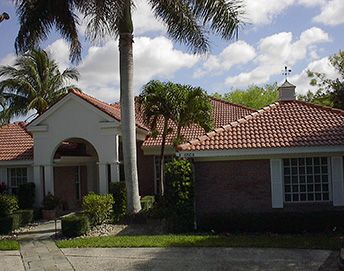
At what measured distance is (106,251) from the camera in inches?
524

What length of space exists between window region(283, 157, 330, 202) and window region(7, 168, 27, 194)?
13.5 metres

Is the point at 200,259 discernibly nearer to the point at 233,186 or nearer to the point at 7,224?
the point at 233,186

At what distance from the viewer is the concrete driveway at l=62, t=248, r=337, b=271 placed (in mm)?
11039

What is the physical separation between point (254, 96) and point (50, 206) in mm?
51041

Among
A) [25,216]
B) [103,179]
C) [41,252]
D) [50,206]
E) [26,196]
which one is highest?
[103,179]

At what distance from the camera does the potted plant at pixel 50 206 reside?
21.7 m

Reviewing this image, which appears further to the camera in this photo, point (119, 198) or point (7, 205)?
point (119, 198)

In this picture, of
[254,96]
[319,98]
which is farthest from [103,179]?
[254,96]

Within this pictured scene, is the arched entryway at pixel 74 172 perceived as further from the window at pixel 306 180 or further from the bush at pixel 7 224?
the window at pixel 306 180

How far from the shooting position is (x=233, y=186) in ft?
55.7

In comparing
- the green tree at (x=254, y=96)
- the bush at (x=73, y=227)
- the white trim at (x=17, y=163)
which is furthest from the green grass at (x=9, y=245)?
the green tree at (x=254, y=96)

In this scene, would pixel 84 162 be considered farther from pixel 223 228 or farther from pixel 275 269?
pixel 275 269

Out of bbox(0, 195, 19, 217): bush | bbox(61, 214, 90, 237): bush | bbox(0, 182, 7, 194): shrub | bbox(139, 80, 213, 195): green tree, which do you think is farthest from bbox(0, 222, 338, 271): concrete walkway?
bbox(0, 182, 7, 194): shrub

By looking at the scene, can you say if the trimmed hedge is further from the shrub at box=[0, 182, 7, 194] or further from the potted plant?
the shrub at box=[0, 182, 7, 194]
